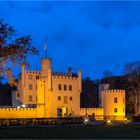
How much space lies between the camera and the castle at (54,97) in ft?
194

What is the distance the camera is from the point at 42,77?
200 feet

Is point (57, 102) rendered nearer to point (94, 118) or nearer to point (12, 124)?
point (94, 118)

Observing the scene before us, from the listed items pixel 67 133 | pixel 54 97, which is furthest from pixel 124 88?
pixel 67 133

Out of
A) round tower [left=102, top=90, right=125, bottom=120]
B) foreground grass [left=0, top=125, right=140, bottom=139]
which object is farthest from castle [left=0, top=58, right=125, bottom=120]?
foreground grass [left=0, top=125, right=140, bottom=139]

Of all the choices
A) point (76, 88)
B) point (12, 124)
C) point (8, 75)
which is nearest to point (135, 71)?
point (76, 88)

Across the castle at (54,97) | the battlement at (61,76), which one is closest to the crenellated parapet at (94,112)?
the castle at (54,97)

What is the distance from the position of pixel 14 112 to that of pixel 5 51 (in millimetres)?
30435

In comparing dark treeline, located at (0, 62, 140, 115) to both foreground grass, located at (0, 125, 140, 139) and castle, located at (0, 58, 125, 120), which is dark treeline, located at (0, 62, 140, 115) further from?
foreground grass, located at (0, 125, 140, 139)

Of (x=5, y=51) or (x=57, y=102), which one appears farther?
(x=57, y=102)

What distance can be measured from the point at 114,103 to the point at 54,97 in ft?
37.2

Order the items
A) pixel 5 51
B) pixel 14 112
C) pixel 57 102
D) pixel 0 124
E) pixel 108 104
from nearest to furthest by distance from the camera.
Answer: pixel 5 51, pixel 0 124, pixel 14 112, pixel 57 102, pixel 108 104

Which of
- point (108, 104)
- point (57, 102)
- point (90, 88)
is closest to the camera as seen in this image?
point (57, 102)

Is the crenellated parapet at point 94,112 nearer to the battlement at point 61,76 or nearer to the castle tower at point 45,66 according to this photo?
the battlement at point 61,76

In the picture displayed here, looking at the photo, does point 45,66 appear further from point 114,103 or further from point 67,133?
point 67,133
